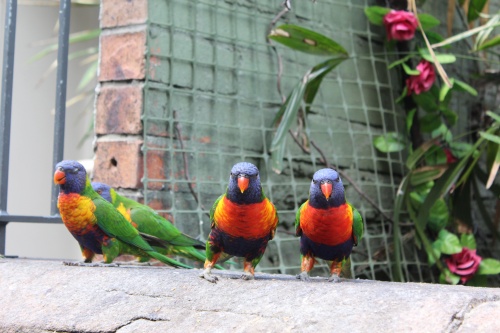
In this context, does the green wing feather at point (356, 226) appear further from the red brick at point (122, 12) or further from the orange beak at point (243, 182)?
the red brick at point (122, 12)

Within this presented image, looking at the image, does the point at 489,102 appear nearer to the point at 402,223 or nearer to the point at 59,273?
the point at 402,223

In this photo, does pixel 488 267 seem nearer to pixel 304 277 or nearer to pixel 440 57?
pixel 440 57

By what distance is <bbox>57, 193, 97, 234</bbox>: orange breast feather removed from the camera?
1864mm

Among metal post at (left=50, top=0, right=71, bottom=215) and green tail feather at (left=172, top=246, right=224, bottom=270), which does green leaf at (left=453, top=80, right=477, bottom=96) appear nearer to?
green tail feather at (left=172, top=246, right=224, bottom=270)

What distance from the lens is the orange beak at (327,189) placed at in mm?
1577

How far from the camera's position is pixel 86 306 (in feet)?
4.88

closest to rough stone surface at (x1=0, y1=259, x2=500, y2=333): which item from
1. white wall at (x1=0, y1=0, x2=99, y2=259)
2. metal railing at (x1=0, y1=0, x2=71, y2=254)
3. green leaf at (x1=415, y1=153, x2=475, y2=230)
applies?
metal railing at (x1=0, y1=0, x2=71, y2=254)

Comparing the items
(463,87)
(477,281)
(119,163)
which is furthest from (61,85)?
(477,281)

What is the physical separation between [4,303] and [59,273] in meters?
0.14

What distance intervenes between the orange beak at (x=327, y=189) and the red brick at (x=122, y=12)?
3.20 ft

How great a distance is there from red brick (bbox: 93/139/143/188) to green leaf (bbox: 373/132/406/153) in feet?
3.43

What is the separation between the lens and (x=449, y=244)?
9.11 ft

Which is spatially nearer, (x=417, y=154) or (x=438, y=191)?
(x=438, y=191)

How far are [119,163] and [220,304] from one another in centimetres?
100
